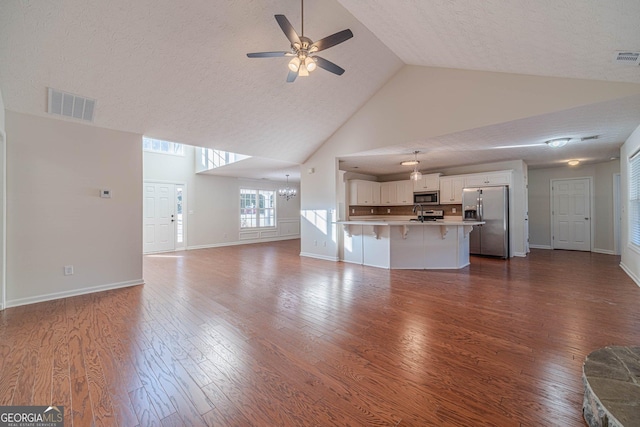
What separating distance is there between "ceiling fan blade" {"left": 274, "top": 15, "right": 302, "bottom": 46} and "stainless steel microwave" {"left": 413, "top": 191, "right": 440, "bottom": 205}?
6.09m

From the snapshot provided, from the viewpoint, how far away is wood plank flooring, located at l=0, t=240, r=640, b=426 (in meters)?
1.57

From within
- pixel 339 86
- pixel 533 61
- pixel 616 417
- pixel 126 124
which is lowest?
pixel 616 417

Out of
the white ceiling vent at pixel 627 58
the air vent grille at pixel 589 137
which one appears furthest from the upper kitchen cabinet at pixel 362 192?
the white ceiling vent at pixel 627 58

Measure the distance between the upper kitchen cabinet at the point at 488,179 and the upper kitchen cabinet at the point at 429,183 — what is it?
0.75m

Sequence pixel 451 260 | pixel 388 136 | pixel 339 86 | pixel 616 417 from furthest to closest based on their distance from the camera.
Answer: pixel 451 260, pixel 388 136, pixel 339 86, pixel 616 417

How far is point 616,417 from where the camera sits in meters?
1.20

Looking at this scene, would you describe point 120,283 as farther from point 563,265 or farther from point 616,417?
point 563,265

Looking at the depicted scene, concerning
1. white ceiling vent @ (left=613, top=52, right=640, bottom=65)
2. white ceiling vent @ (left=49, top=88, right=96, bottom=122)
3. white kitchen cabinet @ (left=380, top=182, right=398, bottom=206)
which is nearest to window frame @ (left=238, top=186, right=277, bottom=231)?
white kitchen cabinet @ (left=380, top=182, right=398, bottom=206)

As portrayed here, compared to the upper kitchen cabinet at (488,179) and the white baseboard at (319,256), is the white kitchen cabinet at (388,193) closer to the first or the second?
the upper kitchen cabinet at (488,179)

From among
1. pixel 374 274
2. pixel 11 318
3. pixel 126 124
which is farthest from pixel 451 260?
pixel 11 318

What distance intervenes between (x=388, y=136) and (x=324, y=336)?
12.3ft

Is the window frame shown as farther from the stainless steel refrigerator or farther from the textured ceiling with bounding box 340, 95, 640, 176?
the stainless steel refrigerator

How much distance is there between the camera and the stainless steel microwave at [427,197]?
743 cm

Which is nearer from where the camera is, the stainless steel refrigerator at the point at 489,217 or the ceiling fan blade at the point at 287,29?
the ceiling fan blade at the point at 287,29
